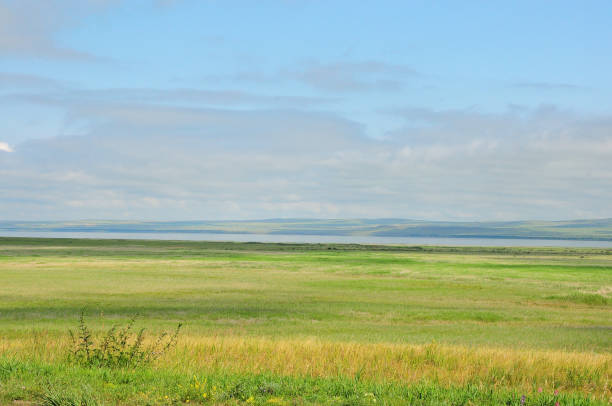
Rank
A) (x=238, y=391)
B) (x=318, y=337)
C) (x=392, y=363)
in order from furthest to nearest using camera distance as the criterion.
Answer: (x=318, y=337)
(x=392, y=363)
(x=238, y=391)

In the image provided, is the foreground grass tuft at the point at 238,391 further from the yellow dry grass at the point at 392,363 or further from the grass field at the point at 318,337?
the yellow dry grass at the point at 392,363

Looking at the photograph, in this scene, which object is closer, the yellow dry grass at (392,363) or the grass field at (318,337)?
the grass field at (318,337)

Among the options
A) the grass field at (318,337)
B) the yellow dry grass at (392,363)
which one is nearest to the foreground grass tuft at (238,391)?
the grass field at (318,337)

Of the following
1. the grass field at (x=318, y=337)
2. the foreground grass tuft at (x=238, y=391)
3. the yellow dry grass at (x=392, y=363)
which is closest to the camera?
the foreground grass tuft at (x=238, y=391)

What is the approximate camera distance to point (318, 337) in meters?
22.4

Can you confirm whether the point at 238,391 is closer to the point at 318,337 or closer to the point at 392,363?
the point at 392,363

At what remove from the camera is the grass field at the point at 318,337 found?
10.2m

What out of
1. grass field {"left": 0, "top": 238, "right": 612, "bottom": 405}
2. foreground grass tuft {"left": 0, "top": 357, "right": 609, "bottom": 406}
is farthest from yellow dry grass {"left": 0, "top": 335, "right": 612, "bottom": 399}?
foreground grass tuft {"left": 0, "top": 357, "right": 609, "bottom": 406}

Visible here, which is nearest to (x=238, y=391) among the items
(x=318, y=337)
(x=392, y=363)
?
(x=392, y=363)

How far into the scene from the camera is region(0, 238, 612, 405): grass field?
1018cm

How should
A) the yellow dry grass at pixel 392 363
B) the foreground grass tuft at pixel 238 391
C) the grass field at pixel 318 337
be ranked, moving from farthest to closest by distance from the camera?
the yellow dry grass at pixel 392 363 < the grass field at pixel 318 337 < the foreground grass tuft at pixel 238 391

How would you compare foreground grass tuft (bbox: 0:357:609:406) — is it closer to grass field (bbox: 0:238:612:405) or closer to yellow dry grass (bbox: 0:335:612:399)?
grass field (bbox: 0:238:612:405)

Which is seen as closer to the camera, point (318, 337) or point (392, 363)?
point (392, 363)

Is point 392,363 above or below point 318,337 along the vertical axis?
above
